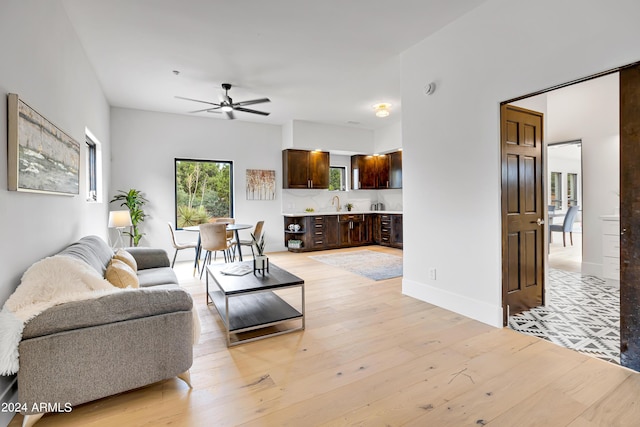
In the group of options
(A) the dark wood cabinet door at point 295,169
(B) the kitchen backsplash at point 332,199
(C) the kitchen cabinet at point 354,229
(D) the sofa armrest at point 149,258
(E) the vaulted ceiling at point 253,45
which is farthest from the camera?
(C) the kitchen cabinet at point 354,229

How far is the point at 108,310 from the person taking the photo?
69.4 inches

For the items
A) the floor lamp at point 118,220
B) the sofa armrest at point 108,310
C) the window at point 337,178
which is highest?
the window at point 337,178

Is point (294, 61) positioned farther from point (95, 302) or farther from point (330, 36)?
point (95, 302)

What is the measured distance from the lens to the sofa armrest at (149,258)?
145 inches

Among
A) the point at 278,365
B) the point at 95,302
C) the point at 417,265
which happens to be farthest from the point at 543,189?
the point at 95,302

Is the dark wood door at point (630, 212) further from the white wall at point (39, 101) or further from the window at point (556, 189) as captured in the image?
the window at point (556, 189)

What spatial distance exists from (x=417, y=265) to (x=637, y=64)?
8.22 ft

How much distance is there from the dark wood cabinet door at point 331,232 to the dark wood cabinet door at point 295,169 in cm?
99

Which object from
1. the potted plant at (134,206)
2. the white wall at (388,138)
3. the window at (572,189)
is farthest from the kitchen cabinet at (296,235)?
the window at (572,189)

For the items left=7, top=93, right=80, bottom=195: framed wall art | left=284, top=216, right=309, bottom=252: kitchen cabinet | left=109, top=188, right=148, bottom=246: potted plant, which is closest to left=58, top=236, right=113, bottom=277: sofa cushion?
left=7, top=93, right=80, bottom=195: framed wall art

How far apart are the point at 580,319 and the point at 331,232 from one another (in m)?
5.09

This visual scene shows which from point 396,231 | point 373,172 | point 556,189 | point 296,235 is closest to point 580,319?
point 396,231

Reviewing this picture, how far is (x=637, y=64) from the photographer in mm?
1995

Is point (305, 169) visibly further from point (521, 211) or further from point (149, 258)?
point (521, 211)
